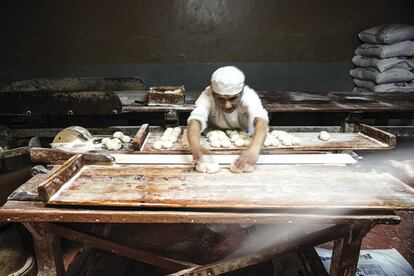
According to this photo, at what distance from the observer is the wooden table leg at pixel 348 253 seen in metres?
1.87

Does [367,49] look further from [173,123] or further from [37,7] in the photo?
[37,7]

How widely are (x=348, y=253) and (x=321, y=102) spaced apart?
2.86m

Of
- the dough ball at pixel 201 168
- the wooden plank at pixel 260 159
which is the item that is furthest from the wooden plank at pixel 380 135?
the dough ball at pixel 201 168

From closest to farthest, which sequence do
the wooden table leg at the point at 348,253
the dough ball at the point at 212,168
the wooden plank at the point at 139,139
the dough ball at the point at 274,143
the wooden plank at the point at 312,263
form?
the wooden table leg at the point at 348,253 → the dough ball at the point at 212,168 → the wooden plank at the point at 312,263 → the wooden plank at the point at 139,139 → the dough ball at the point at 274,143

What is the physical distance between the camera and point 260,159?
2.49 meters

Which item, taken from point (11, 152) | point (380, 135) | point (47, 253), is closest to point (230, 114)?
point (380, 135)

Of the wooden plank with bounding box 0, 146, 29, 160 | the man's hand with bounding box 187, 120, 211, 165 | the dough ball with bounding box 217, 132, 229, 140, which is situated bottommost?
the wooden plank with bounding box 0, 146, 29, 160

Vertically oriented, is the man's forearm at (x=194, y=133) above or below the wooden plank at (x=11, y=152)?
above

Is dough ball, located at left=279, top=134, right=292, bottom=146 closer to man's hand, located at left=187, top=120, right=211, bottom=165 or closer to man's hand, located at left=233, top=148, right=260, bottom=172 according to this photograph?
man's hand, located at left=233, top=148, right=260, bottom=172

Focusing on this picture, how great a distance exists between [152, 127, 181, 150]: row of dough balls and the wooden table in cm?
73

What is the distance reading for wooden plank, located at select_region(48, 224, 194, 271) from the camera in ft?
6.31

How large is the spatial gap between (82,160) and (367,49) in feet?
18.7

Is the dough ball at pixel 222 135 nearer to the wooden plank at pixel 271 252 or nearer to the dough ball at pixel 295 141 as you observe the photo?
the dough ball at pixel 295 141

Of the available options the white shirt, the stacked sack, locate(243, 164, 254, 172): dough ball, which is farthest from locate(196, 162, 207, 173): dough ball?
the stacked sack
